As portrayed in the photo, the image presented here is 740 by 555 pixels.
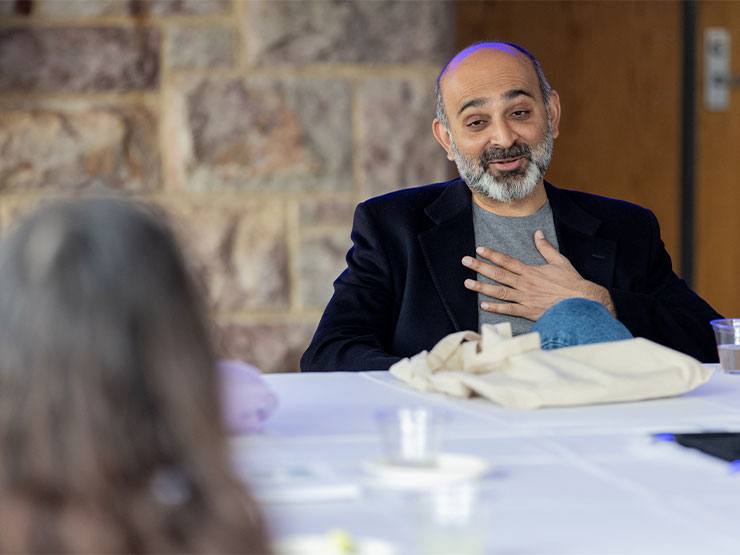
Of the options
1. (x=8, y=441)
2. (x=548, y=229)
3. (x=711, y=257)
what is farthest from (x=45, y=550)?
(x=711, y=257)

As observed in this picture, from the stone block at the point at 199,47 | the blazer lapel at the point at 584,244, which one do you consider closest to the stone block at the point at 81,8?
the stone block at the point at 199,47

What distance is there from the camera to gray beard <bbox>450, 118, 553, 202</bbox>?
7.64ft

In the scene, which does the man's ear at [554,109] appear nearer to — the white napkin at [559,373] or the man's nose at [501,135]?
the man's nose at [501,135]

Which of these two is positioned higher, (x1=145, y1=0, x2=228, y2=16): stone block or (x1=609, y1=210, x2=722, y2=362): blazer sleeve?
(x1=145, y1=0, x2=228, y2=16): stone block

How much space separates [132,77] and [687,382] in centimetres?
182

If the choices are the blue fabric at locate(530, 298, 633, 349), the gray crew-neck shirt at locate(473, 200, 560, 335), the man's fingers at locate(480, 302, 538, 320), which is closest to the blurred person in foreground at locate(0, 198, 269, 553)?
the blue fabric at locate(530, 298, 633, 349)

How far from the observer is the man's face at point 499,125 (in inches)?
92.1

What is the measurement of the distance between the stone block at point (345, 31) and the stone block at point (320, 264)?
502 millimetres

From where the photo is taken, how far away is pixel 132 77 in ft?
8.86

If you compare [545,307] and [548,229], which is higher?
[548,229]

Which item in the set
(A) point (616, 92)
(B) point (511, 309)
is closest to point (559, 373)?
(B) point (511, 309)

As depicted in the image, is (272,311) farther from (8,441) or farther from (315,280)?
(8,441)

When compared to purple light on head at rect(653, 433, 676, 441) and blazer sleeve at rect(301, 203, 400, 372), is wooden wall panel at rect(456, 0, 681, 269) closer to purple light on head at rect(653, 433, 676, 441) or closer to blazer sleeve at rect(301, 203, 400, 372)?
blazer sleeve at rect(301, 203, 400, 372)

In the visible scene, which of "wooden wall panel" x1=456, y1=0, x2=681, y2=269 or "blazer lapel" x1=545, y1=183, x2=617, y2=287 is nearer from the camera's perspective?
"blazer lapel" x1=545, y1=183, x2=617, y2=287
